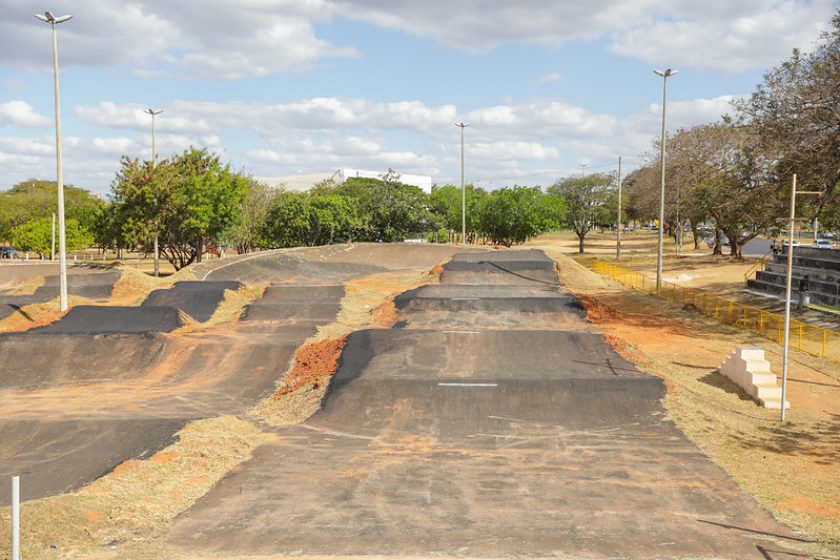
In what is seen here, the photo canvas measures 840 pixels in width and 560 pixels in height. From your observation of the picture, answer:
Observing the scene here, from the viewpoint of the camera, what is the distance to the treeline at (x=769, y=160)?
30.1m

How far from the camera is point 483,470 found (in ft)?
48.2

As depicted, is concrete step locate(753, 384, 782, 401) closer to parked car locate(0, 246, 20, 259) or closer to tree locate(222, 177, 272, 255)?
tree locate(222, 177, 272, 255)

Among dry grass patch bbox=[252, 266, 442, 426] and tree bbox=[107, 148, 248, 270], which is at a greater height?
tree bbox=[107, 148, 248, 270]

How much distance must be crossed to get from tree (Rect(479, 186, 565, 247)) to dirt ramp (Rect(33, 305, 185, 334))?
51.2 m

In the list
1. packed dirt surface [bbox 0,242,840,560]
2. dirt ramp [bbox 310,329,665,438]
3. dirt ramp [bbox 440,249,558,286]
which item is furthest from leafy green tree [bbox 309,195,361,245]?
dirt ramp [bbox 310,329,665,438]

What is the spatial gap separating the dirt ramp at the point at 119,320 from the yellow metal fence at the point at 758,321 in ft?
89.0

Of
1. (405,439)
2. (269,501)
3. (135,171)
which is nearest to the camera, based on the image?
(269,501)

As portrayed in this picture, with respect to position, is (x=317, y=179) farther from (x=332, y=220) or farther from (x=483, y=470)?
(x=483, y=470)

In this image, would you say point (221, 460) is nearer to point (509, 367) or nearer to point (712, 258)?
point (509, 367)

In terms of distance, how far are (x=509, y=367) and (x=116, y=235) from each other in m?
41.2

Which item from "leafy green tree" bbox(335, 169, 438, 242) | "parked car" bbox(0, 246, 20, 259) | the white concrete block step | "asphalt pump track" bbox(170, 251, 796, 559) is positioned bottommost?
"asphalt pump track" bbox(170, 251, 796, 559)

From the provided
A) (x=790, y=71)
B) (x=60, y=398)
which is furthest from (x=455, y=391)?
(x=790, y=71)

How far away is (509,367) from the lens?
2277cm

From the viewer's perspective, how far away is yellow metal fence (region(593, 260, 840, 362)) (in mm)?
27561
